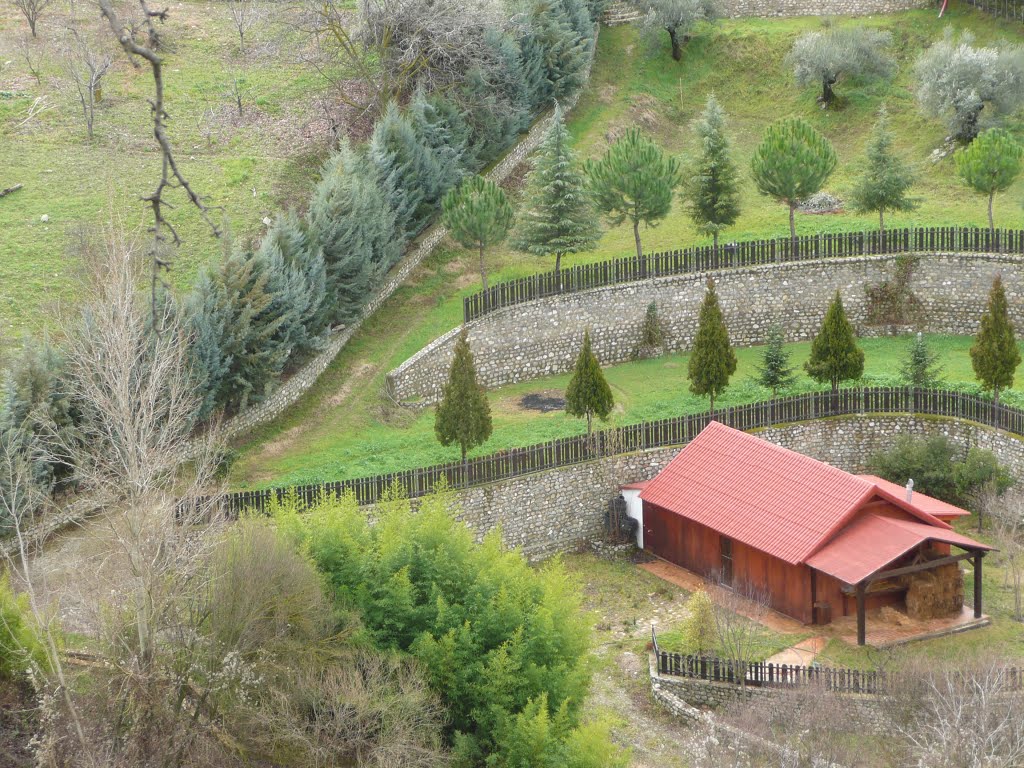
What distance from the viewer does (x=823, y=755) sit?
80.0 ft

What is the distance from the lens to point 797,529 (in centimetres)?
3070

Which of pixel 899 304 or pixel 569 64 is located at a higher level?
pixel 569 64

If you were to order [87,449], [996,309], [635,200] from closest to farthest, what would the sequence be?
[87,449] < [996,309] < [635,200]

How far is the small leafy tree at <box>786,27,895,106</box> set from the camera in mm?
50500

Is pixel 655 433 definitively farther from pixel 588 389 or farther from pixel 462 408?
pixel 462 408

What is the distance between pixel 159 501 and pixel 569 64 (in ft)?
92.3

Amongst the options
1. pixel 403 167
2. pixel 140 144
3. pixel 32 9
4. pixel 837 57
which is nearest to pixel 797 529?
pixel 403 167

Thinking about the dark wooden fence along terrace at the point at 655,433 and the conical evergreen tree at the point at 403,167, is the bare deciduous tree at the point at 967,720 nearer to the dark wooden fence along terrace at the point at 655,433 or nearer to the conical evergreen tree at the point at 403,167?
the dark wooden fence along terrace at the point at 655,433

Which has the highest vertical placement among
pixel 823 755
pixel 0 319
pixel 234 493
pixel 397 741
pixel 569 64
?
pixel 569 64

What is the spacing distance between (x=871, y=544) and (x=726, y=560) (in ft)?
12.2

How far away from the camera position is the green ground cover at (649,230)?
35031 mm

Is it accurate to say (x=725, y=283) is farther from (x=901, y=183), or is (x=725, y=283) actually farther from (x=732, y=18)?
(x=732, y=18)

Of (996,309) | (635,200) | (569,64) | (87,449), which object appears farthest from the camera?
(569,64)

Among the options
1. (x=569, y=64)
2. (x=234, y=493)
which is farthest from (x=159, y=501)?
(x=569, y=64)
